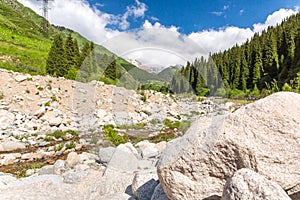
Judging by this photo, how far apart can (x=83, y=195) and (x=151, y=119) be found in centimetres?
837

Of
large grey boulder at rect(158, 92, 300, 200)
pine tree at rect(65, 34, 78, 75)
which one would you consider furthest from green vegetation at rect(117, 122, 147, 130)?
pine tree at rect(65, 34, 78, 75)

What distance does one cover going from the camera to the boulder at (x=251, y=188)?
1.80 m

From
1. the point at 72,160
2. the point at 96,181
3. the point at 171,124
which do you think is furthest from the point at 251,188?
the point at 171,124

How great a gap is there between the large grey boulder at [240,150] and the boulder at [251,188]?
292 millimetres

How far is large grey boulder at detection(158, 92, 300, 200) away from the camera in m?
2.20

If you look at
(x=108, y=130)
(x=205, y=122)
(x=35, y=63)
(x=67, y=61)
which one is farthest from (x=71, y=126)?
(x=35, y=63)

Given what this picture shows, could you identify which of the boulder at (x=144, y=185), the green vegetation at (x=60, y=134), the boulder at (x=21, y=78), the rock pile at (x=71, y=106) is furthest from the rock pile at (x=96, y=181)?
the boulder at (x=21, y=78)

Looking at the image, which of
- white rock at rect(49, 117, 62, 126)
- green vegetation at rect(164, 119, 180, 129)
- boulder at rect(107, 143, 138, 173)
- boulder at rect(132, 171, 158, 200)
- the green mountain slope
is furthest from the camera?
green vegetation at rect(164, 119, 180, 129)

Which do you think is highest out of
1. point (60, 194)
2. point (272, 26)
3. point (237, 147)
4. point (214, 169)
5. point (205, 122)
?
point (272, 26)

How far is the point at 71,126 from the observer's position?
10.9 m

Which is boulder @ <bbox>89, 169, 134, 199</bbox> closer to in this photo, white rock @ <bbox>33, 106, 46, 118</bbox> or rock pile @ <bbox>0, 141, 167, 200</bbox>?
rock pile @ <bbox>0, 141, 167, 200</bbox>

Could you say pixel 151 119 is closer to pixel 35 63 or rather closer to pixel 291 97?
pixel 291 97

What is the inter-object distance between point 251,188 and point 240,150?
410 millimetres

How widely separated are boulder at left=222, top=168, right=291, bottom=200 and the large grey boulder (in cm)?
29
